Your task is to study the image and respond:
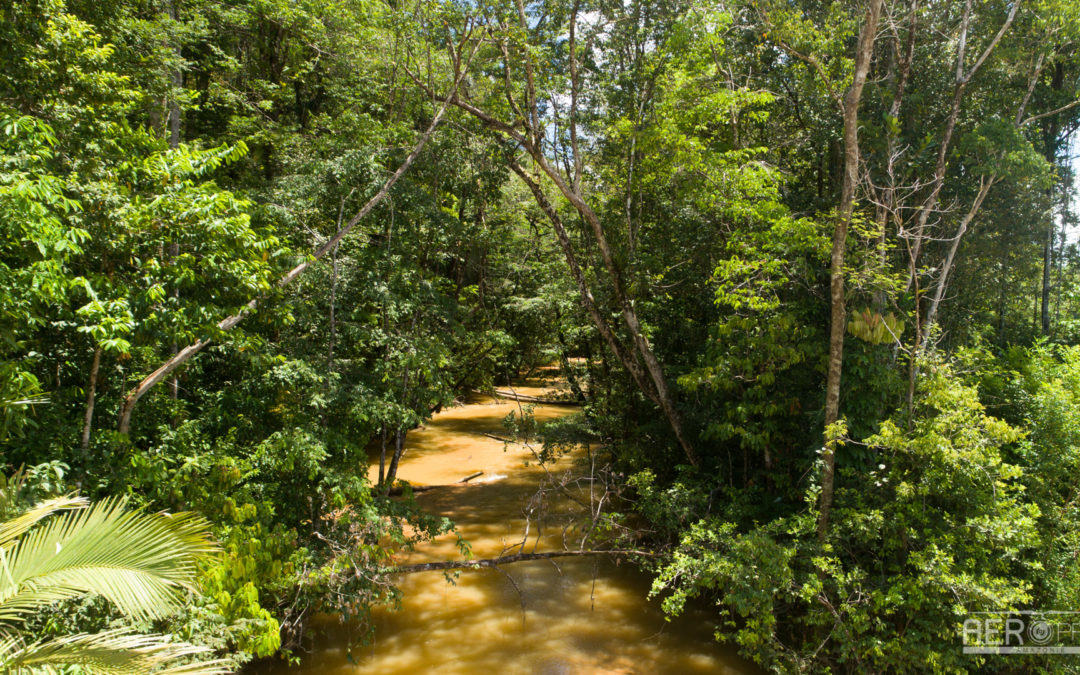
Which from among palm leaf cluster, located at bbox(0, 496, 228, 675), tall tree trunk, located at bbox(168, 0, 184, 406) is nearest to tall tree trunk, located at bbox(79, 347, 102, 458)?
tall tree trunk, located at bbox(168, 0, 184, 406)

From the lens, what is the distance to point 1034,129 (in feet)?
33.7

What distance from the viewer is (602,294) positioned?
10.6 metres

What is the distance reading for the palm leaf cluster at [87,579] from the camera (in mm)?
3352

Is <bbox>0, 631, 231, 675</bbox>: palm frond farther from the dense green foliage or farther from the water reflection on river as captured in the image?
the water reflection on river

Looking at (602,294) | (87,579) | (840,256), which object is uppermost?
(840,256)

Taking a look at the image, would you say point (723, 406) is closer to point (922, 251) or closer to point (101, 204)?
point (922, 251)

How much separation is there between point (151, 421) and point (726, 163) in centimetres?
803

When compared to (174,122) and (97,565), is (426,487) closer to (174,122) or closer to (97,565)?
(174,122)

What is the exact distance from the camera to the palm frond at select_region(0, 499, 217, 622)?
3.42 meters

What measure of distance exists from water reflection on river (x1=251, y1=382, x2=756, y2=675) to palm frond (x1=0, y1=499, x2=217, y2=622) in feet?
11.7

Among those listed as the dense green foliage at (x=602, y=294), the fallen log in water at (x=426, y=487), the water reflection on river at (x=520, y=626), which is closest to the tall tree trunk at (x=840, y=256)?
the dense green foliage at (x=602, y=294)

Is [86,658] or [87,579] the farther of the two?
[87,579]

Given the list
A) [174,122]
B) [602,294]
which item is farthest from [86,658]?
[602,294]

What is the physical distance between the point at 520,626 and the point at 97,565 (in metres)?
5.64
